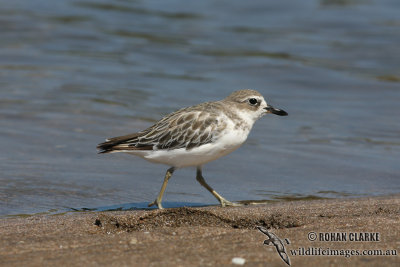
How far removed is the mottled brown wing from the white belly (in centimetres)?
6

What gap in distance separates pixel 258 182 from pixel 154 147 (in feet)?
6.31

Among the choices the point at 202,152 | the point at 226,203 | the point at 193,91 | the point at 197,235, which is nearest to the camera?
the point at 197,235

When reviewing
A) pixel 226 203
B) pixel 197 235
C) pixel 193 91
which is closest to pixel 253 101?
pixel 226 203

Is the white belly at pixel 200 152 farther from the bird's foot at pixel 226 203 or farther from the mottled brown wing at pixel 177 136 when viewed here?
the bird's foot at pixel 226 203

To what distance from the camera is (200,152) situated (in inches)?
287

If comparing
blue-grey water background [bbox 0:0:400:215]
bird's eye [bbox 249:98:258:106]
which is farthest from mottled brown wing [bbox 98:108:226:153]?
blue-grey water background [bbox 0:0:400:215]

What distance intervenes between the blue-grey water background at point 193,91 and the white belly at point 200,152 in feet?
2.30

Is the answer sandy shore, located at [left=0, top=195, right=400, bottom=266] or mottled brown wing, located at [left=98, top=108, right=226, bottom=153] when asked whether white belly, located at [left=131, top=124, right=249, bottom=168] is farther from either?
sandy shore, located at [left=0, top=195, right=400, bottom=266]

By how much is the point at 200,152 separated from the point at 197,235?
1.76 metres

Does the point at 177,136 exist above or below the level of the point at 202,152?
above

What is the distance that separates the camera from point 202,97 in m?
12.5

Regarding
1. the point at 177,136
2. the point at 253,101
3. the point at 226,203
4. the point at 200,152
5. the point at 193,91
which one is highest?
the point at 253,101

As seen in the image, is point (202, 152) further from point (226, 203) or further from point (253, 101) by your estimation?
point (253, 101)

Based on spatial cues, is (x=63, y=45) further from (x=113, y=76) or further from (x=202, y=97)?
(x=202, y=97)
